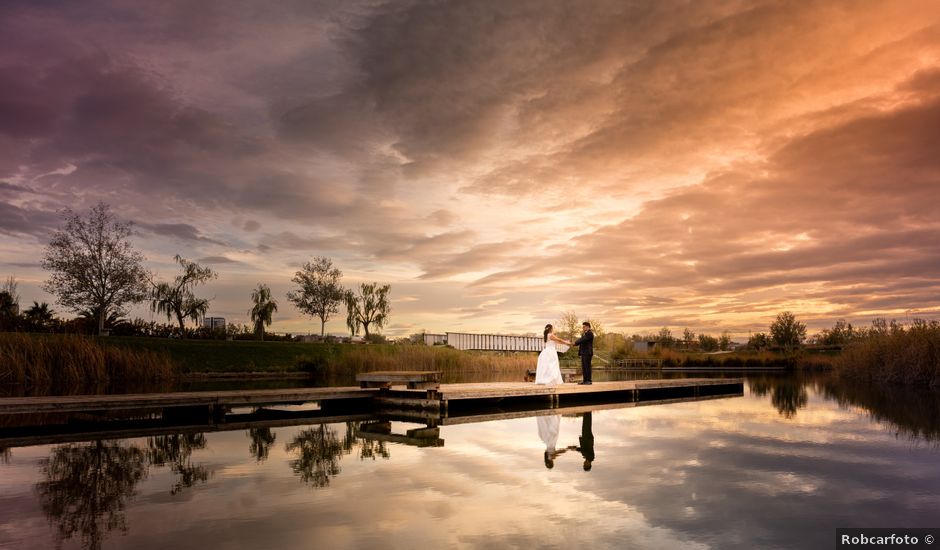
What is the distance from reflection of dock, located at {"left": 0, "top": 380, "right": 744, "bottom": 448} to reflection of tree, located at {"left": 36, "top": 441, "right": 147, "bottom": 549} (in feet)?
6.40

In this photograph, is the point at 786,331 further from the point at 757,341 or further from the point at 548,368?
the point at 548,368

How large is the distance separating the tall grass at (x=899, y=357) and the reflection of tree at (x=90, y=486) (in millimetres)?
28094

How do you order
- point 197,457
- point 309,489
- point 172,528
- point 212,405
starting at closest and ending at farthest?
point 172,528
point 309,489
point 197,457
point 212,405

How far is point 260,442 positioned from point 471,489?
577 centimetres

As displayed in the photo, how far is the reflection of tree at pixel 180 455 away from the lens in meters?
8.73

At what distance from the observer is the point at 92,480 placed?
8.62 metres

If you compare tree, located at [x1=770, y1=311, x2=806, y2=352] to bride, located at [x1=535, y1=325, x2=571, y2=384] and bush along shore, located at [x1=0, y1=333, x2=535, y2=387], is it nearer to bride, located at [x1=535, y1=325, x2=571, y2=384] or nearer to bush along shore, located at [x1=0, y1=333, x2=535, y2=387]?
bush along shore, located at [x1=0, y1=333, x2=535, y2=387]

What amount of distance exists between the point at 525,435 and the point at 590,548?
24.5 ft

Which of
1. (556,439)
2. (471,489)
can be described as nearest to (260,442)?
(471,489)

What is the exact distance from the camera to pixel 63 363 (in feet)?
76.5

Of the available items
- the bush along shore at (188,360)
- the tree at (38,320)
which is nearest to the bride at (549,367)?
the bush along shore at (188,360)

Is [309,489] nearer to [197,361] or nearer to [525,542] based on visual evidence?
[525,542]

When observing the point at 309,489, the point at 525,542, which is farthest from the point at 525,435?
the point at 525,542

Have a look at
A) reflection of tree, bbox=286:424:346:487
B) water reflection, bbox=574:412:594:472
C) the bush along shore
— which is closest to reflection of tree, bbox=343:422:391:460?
reflection of tree, bbox=286:424:346:487
